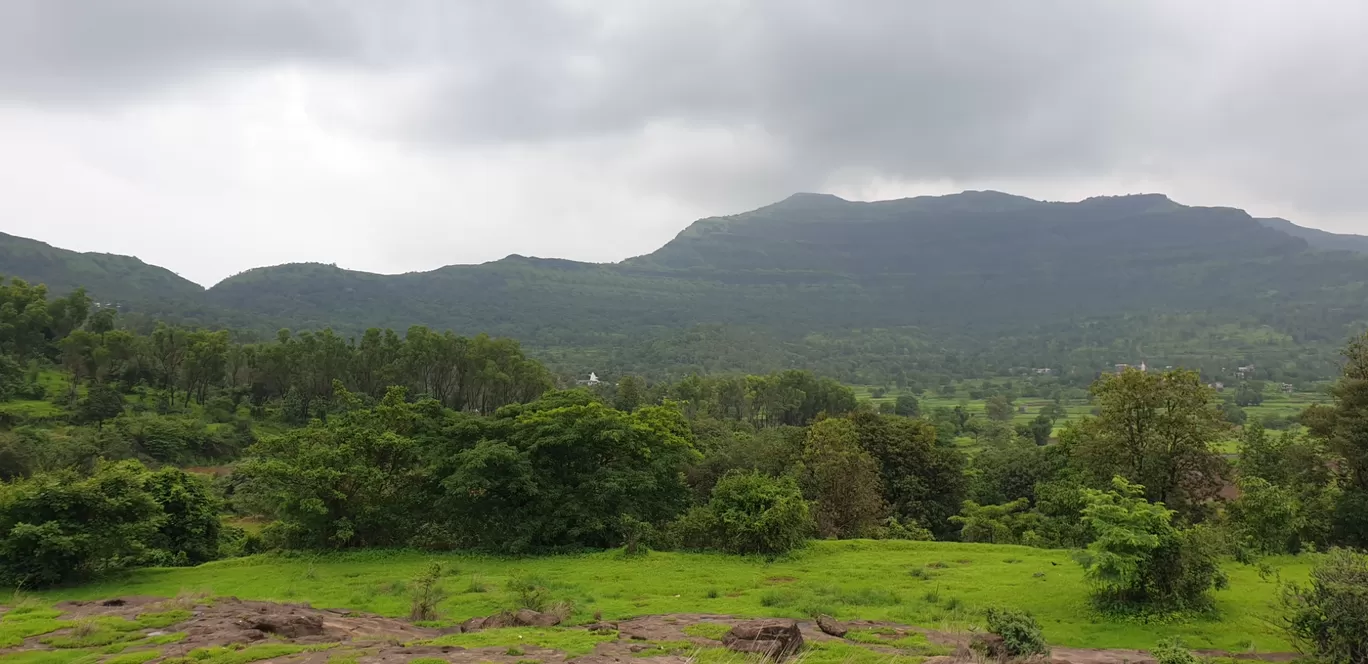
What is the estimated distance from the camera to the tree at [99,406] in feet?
155

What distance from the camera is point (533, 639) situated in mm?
11680

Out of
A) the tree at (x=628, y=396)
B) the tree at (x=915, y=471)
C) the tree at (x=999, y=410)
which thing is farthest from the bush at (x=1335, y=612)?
the tree at (x=999, y=410)

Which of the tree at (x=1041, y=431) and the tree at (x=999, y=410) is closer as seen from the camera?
the tree at (x=1041, y=431)

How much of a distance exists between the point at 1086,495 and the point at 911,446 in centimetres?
2230

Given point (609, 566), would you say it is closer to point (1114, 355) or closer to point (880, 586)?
point (880, 586)

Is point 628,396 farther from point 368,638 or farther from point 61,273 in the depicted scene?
point 61,273

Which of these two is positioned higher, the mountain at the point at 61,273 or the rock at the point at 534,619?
the mountain at the point at 61,273

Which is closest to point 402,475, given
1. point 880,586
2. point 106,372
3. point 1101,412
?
point 880,586

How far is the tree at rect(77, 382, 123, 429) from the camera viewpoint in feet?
155

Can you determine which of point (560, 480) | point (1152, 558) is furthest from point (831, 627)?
point (560, 480)

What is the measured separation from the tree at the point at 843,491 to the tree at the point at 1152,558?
44.7 feet

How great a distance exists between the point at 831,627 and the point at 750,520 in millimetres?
8948

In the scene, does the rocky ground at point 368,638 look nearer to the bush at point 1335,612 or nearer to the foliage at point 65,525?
the bush at point 1335,612

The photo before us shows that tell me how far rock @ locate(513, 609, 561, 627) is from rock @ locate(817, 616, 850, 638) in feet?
16.5
